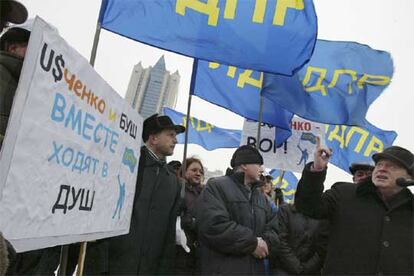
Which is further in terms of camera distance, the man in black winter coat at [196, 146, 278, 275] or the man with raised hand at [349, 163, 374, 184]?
the man with raised hand at [349, 163, 374, 184]

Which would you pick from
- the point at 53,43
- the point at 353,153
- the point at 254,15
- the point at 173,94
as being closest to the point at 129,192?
the point at 53,43

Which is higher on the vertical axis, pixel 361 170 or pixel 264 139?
pixel 264 139

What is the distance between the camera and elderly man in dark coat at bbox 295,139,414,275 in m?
2.58

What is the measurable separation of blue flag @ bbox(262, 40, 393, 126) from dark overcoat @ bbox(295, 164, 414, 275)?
3029 millimetres

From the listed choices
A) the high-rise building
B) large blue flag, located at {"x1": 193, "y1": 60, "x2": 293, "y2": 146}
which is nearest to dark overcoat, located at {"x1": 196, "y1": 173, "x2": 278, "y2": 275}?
large blue flag, located at {"x1": 193, "y1": 60, "x2": 293, "y2": 146}

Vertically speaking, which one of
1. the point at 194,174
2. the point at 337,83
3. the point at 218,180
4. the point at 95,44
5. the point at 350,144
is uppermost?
the point at 337,83

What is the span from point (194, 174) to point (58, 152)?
2860mm

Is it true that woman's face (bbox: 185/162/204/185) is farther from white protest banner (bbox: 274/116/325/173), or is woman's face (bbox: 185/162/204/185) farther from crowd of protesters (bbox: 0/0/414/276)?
white protest banner (bbox: 274/116/325/173)

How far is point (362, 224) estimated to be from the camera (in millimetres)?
2674

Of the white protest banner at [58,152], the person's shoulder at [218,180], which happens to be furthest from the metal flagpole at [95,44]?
the person's shoulder at [218,180]

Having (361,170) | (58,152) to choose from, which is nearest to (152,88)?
(361,170)

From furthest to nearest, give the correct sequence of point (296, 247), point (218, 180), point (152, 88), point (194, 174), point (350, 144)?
point (152, 88) → point (350, 144) → point (194, 174) → point (296, 247) → point (218, 180)

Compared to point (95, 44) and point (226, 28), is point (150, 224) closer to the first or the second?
point (95, 44)

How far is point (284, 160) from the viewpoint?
6.46 metres
